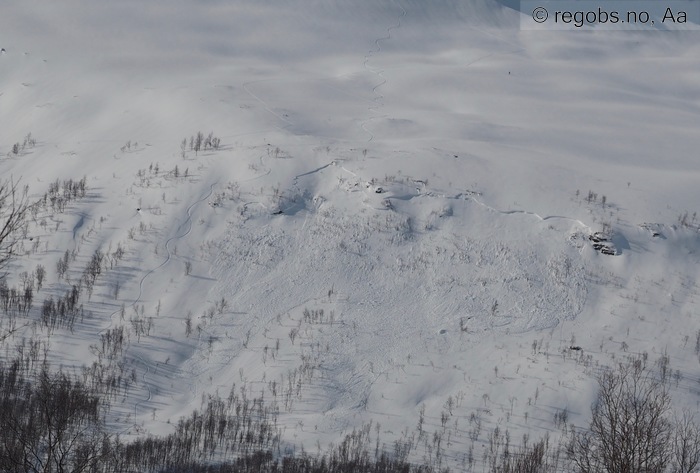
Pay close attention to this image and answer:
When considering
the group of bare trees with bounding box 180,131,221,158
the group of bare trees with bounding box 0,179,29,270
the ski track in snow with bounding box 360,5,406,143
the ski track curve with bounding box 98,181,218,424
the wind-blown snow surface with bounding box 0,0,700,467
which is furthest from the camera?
the ski track in snow with bounding box 360,5,406,143

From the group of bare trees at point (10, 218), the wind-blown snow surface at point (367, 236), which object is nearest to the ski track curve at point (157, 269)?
the wind-blown snow surface at point (367, 236)

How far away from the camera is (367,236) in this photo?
60.9 metres

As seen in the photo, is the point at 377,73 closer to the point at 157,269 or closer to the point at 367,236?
the point at 367,236

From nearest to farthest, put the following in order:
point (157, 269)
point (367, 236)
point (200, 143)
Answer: point (157, 269) < point (367, 236) < point (200, 143)

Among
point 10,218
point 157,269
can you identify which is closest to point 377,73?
point 157,269

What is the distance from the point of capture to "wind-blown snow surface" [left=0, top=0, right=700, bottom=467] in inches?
1980

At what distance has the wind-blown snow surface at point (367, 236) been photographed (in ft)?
165

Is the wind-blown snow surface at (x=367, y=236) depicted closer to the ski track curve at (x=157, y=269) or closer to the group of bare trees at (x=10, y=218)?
the ski track curve at (x=157, y=269)

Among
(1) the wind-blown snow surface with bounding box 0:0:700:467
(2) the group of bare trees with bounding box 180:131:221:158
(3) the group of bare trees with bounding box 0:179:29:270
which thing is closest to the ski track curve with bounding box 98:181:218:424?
(1) the wind-blown snow surface with bounding box 0:0:700:467

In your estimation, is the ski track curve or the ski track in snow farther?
the ski track in snow

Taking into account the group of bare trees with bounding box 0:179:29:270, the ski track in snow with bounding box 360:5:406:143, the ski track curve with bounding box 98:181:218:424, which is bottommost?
the ski track curve with bounding box 98:181:218:424

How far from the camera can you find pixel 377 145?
72.6m

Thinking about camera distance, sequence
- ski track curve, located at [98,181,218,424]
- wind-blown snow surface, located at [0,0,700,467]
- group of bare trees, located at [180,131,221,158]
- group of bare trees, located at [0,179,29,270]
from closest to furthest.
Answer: group of bare trees, located at [0,179,29,270] → ski track curve, located at [98,181,218,424] → wind-blown snow surface, located at [0,0,700,467] → group of bare trees, located at [180,131,221,158]

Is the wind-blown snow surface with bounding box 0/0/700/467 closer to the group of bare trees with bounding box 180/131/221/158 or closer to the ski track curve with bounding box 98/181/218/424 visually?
the ski track curve with bounding box 98/181/218/424
